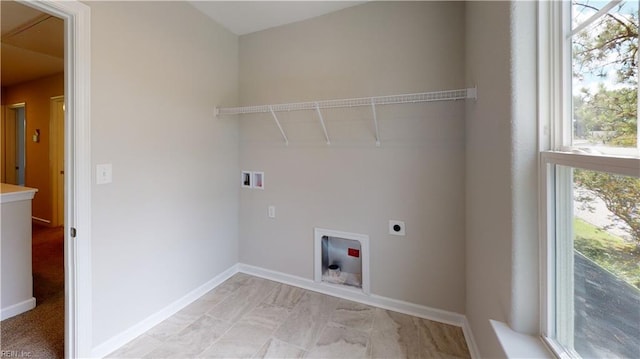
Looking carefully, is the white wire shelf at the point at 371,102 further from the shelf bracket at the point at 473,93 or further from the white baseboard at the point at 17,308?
the white baseboard at the point at 17,308

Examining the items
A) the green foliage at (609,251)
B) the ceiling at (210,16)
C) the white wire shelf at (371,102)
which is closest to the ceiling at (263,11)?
the ceiling at (210,16)

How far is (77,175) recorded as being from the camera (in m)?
1.48

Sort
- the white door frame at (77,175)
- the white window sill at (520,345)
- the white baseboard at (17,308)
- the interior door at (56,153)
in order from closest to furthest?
1. the white window sill at (520,345)
2. the white door frame at (77,175)
3. the white baseboard at (17,308)
4. the interior door at (56,153)

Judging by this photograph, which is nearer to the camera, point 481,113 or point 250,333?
point 481,113

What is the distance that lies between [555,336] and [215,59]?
9.63ft

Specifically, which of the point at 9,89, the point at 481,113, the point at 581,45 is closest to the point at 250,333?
the point at 481,113

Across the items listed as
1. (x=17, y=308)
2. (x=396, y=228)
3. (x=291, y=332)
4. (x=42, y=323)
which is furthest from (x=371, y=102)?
(x=17, y=308)

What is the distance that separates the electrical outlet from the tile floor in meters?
0.64

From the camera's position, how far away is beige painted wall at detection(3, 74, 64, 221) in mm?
4184

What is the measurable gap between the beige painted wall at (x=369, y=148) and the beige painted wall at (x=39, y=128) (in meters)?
3.94

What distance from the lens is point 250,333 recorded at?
183cm

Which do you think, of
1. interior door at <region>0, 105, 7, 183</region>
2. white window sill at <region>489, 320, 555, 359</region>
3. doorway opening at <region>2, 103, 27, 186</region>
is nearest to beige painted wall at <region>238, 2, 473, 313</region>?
white window sill at <region>489, 320, 555, 359</region>

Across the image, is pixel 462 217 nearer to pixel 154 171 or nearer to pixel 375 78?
pixel 375 78

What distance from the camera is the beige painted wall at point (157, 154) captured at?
1.62 metres
